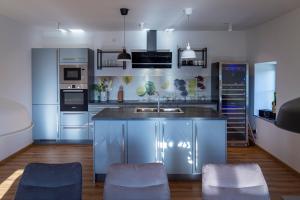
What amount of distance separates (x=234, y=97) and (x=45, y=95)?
4179 millimetres

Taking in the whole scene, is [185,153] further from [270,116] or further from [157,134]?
[270,116]

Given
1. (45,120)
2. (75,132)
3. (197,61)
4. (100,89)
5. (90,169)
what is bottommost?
(90,169)

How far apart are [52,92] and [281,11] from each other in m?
4.91

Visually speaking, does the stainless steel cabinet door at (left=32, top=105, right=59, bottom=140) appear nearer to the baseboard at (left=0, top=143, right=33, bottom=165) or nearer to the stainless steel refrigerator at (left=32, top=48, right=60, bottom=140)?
the stainless steel refrigerator at (left=32, top=48, right=60, bottom=140)

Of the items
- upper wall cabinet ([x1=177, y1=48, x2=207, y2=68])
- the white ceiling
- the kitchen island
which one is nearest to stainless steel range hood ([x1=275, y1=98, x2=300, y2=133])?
the kitchen island

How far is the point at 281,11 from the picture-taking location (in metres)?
5.35

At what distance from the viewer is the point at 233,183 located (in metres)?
2.49

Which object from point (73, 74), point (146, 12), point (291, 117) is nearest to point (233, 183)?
point (291, 117)

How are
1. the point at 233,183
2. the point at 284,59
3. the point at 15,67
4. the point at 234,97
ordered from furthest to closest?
1. the point at 234,97
2. the point at 15,67
3. the point at 284,59
4. the point at 233,183

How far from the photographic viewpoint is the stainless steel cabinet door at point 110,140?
15.3ft

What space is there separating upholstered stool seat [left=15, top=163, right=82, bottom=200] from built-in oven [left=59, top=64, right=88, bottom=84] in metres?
4.85

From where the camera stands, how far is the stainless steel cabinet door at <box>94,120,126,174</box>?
4.65 m

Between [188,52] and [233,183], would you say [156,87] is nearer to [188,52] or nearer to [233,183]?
[188,52]

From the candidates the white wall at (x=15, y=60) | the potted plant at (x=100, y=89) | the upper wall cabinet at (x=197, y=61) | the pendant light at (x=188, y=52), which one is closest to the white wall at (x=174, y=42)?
the upper wall cabinet at (x=197, y=61)
